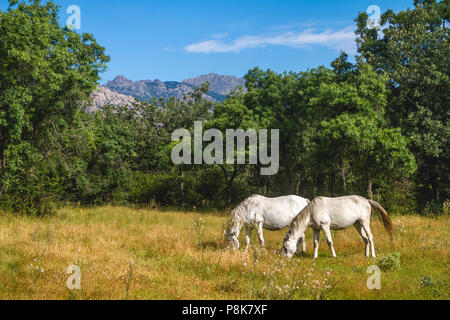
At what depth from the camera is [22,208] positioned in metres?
17.2

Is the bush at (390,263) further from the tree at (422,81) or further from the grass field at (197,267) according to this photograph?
the tree at (422,81)

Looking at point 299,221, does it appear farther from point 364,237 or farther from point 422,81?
point 422,81

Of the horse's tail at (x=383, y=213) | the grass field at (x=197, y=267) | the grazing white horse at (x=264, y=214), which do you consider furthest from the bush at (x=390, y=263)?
the grazing white horse at (x=264, y=214)

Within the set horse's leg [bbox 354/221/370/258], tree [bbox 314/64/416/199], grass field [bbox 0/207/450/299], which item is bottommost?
grass field [bbox 0/207/450/299]

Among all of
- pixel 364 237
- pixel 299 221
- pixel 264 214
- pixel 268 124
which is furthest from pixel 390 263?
pixel 268 124

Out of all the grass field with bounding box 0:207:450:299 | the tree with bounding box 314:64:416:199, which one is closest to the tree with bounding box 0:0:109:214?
the grass field with bounding box 0:207:450:299

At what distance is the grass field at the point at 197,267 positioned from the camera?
290 inches

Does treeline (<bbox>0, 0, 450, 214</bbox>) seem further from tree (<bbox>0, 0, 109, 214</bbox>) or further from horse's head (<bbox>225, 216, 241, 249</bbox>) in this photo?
horse's head (<bbox>225, 216, 241, 249</bbox>)

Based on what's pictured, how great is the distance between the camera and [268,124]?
26.0 metres

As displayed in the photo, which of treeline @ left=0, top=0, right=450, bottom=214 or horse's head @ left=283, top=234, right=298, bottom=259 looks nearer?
horse's head @ left=283, top=234, right=298, bottom=259

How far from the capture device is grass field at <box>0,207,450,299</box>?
7371 mm

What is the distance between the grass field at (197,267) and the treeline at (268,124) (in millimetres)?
6259

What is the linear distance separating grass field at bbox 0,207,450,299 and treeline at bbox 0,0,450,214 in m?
6.26

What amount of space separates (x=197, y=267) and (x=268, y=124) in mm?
17981
